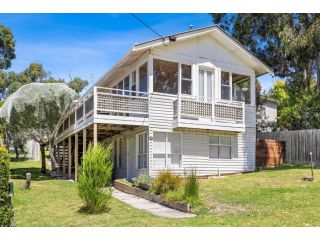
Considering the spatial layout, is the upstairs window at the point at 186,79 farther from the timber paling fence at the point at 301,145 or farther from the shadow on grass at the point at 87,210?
the shadow on grass at the point at 87,210

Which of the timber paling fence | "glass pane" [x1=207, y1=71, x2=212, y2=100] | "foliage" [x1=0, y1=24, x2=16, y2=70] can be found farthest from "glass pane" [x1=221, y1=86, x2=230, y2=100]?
"foliage" [x1=0, y1=24, x2=16, y2=70]

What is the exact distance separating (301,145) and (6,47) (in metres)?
32.6

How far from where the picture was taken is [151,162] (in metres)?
19.4

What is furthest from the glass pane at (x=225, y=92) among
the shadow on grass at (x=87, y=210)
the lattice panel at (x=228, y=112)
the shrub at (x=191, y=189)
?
the shadow on grass at (x=87, y=210)

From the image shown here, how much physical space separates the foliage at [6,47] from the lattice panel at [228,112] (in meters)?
30.9

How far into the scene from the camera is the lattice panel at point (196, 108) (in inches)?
785

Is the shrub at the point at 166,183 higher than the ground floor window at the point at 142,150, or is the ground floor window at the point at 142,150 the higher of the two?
the ground floor window at the point at 142,150

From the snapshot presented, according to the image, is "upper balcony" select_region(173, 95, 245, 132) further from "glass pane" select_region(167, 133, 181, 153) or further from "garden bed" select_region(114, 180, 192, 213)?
"garden bed" select_region(114, 180, 192, 213)

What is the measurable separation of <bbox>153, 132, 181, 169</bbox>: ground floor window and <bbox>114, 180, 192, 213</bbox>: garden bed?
7.58ft

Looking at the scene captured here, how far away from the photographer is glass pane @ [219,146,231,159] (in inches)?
850

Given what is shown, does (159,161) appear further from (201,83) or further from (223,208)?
(223,208)

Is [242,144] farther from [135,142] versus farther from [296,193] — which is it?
[296,193]

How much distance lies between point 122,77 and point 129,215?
1309 centimetres
